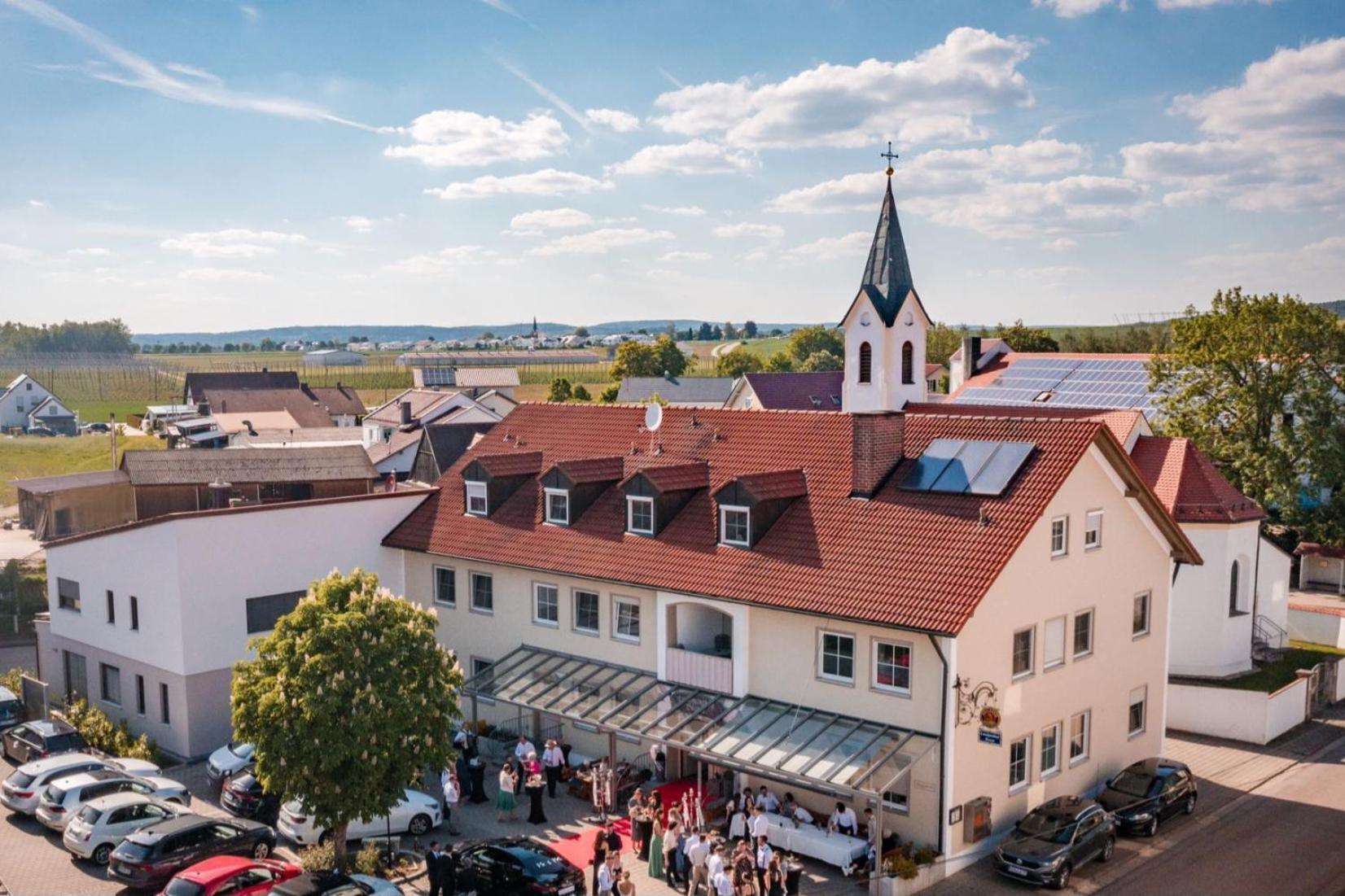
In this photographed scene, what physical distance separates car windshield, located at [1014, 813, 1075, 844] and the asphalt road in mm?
1345

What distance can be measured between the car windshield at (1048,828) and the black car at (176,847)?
55.9ft

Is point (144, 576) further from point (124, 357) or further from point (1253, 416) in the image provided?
point (124, 357)

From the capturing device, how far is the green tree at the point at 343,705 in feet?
72.2

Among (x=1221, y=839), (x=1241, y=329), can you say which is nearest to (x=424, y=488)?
(x=1221, y=839)

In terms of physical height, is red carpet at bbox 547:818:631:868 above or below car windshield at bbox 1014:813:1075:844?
below

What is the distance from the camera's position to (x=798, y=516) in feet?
92.5

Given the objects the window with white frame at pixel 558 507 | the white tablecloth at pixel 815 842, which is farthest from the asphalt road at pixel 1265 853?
the window with white frame at pixel 558 507

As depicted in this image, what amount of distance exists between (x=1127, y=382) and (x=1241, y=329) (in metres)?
10.7

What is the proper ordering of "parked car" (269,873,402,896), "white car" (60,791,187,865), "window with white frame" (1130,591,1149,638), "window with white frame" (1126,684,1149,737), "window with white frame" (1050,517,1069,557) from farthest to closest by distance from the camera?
1. "window with white frame" (1126,684,1149,737)
2. "window with white frame" (1130,591,1149,638)
3. "window with white frame" (1050,517,1069,557)
4. "white car" (60,791,187,865)
5. "parked car" (269,873,402,896)

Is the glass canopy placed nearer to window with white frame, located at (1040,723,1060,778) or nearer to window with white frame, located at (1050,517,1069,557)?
window with white frame, located at (1040,723,1060,778)

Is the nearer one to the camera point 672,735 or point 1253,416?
point 672,735

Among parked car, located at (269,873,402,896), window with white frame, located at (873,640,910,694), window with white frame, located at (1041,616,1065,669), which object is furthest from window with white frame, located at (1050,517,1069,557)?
parked car, located at (269,873,402,896)

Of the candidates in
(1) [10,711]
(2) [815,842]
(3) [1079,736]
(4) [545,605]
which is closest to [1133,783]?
(3) [1079,736]

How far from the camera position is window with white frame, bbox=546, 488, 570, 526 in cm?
3225
